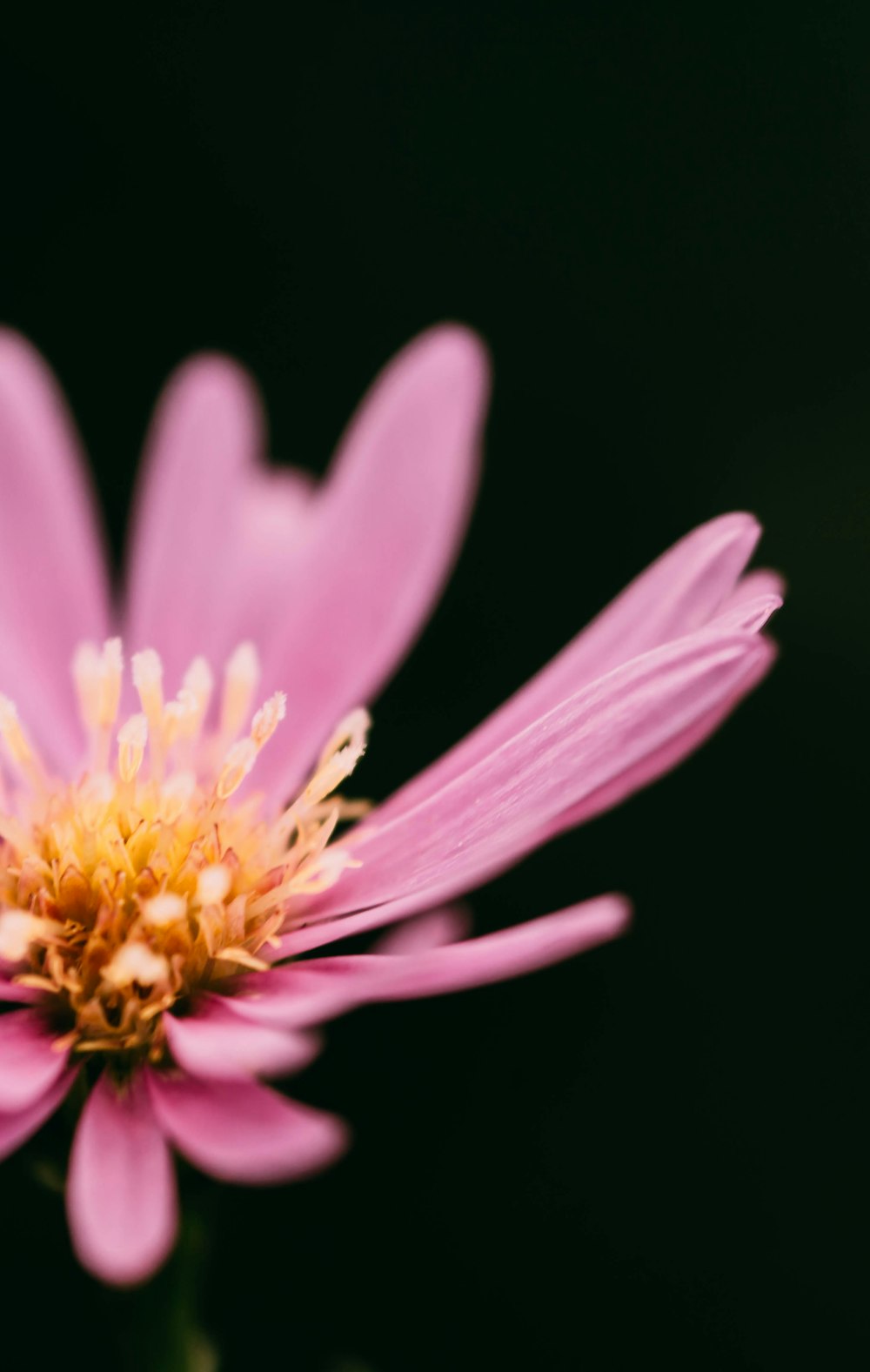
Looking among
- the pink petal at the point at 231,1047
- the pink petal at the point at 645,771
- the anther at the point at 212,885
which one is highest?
the pink petal at the point at 645,771

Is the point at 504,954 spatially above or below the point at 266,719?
below

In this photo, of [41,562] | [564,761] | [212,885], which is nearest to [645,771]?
[564,761]

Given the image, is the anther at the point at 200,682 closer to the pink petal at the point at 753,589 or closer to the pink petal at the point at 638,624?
the pink petal at the point at 638,624

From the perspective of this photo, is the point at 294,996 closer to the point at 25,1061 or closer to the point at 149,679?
the point at 25,1061

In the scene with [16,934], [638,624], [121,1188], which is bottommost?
[121,1188]

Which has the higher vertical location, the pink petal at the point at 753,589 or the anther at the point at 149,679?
the anther at the point at 149,679

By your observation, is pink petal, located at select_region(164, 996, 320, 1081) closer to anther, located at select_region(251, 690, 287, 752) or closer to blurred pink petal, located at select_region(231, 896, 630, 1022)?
blurred pink petal, located at select_region(231, 896, 630, 1022)

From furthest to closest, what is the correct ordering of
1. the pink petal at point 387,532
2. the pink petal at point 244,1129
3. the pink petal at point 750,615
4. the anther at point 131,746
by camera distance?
the pink petal at point 387,532 → the anther at point 131,746 → the pink petal at point 750,615 → the pink petal at point 244,1129

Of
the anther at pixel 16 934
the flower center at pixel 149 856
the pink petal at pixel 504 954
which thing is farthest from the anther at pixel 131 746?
the pink petal at pixel 504 954

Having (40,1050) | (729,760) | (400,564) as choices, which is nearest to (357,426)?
(400,564)

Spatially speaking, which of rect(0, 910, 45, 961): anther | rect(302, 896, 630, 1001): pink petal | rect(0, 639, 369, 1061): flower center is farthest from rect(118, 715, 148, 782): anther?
rect(302, 896, 630, 1001): pink petal
